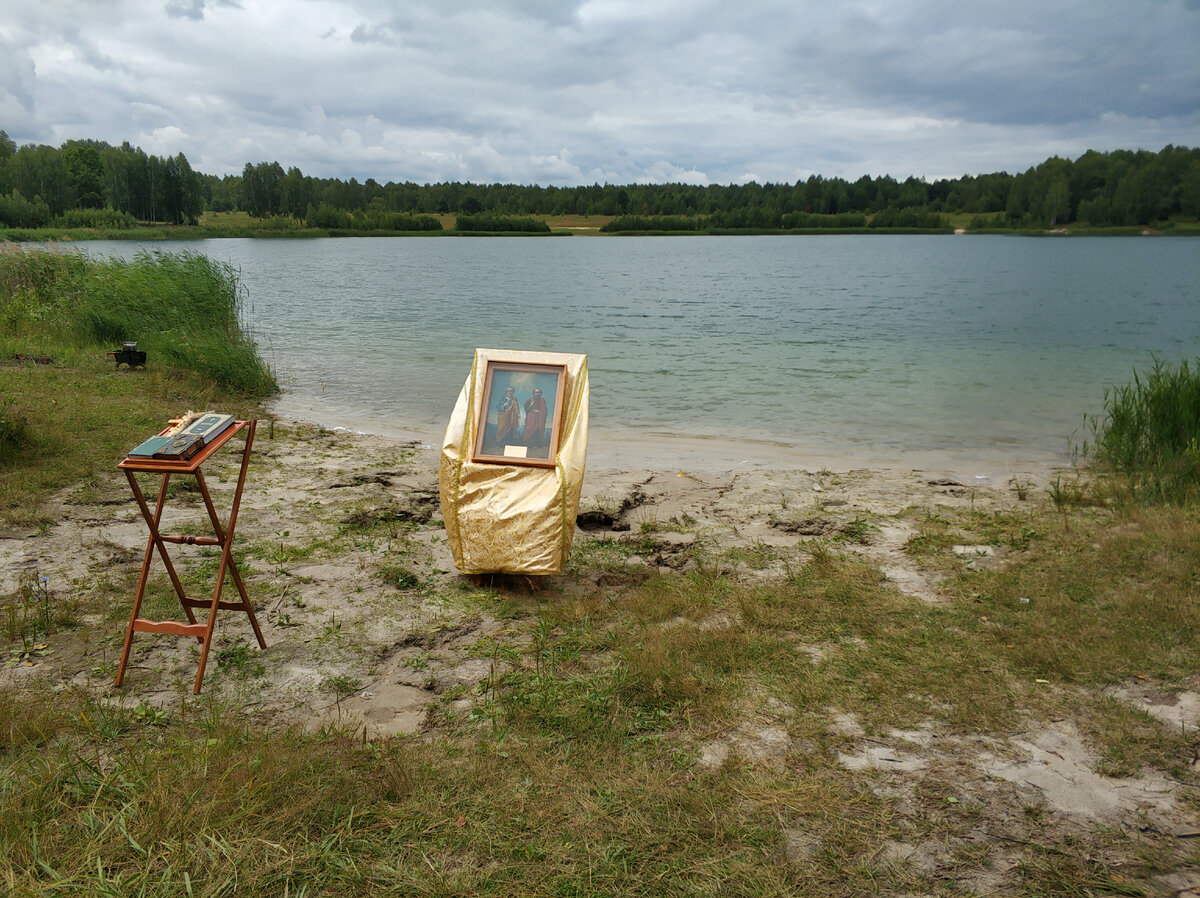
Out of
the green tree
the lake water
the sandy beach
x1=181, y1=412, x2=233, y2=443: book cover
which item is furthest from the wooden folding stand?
the green tree

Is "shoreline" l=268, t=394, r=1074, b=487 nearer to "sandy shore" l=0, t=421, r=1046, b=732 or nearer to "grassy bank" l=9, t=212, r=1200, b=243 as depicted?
"sandy shore" l=0, t=421, r=1046, b=732

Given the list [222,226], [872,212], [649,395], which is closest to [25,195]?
[222,226]

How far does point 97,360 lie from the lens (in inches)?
499

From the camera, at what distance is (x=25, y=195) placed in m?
82.4

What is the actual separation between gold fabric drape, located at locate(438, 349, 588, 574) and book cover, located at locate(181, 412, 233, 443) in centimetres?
161

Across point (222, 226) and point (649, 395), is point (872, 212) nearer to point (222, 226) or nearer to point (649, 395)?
point (222, 226)

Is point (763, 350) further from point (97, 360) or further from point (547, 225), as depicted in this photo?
point (547, 225)

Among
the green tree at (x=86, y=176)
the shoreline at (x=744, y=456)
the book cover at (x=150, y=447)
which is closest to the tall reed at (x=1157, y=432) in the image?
the shoreline at (x=744, y=456)

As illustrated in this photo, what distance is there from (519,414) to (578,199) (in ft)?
A: 492

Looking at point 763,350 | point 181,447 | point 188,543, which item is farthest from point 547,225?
point 181,447

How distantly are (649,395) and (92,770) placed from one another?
13.9 m

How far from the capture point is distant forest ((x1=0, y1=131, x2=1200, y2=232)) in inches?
3509

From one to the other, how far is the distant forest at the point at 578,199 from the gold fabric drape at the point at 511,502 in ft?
258

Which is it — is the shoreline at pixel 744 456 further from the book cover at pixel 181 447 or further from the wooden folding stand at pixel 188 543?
the book cover at pixel 181 447
